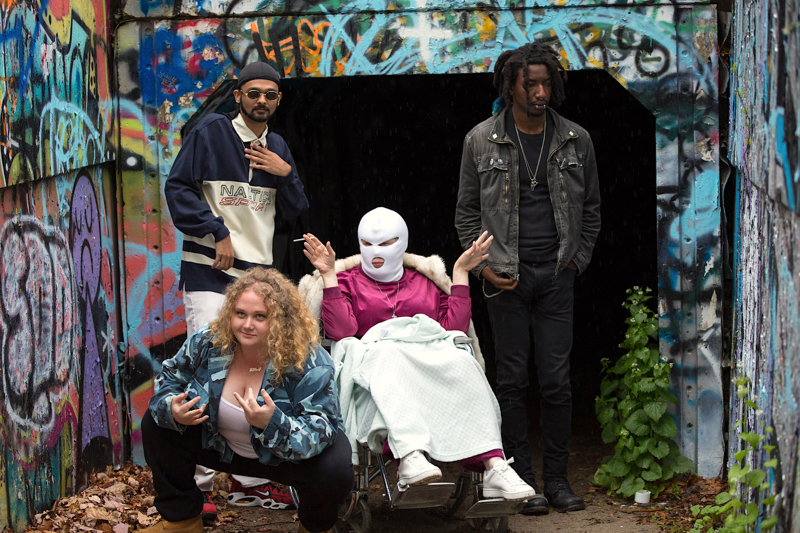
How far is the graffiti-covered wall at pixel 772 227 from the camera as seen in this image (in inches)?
115

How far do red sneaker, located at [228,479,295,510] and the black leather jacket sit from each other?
1.79m

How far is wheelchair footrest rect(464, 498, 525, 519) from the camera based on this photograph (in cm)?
428

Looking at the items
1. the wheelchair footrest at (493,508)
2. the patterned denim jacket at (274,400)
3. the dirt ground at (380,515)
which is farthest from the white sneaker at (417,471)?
the dirt ground at (380,515)

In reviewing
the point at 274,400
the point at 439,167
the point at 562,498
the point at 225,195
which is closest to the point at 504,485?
the point at 562,498

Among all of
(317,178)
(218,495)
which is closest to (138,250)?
(218,495)

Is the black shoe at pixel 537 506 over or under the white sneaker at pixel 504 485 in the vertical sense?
under

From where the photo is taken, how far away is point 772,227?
3.68 metres

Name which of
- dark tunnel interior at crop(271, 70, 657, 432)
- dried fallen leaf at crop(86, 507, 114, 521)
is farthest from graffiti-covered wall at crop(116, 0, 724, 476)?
dark tunnel interior at crop(271, 70, 657, 432)

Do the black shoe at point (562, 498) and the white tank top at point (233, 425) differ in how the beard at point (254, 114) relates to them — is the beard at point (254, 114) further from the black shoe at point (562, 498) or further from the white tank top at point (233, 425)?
the black shoe at point (562, 498)

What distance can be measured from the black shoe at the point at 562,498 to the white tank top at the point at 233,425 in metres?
1.94

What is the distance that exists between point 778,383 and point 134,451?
14.1 ft

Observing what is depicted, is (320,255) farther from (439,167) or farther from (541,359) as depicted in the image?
(439,167)

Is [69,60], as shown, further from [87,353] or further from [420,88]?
[420,88]

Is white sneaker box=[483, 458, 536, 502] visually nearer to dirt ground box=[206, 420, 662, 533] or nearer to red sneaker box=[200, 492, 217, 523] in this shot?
dirt ground box=[206, 420, 662, 533]
